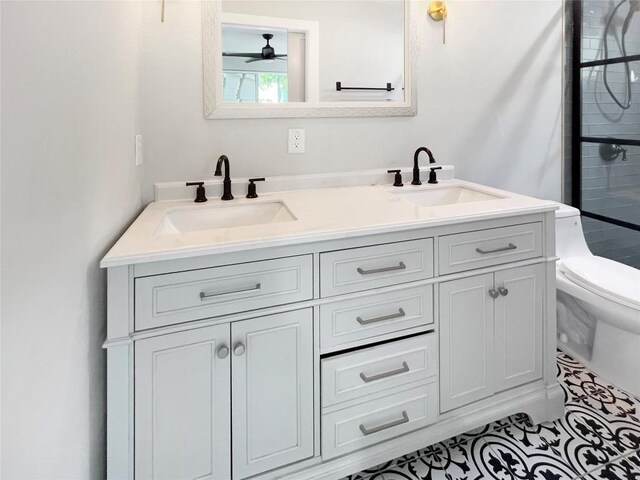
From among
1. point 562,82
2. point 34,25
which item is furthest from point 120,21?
point 562,82

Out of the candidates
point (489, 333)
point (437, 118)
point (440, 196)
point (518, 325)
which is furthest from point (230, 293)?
point (437, 118)

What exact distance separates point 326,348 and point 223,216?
647 mm

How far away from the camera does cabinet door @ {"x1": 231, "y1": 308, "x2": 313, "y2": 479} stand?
1.15 metres

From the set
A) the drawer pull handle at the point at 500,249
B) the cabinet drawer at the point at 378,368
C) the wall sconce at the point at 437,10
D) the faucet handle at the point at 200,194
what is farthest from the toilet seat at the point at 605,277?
the faucet handle at the point at 200,194

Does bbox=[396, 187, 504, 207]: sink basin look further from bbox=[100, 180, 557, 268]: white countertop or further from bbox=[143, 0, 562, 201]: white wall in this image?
bbox=[143, 0, 562, 201]: white wall

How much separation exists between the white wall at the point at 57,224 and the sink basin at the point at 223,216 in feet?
0.89

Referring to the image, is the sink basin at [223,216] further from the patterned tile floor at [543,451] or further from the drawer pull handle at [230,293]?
the patterned tile floor at [543,451]

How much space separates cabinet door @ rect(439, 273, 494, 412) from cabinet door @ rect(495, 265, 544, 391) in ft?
0.16

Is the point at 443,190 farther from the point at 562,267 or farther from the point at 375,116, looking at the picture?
the point at 562,267

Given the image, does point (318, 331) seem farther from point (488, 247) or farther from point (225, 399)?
point (488, 247)

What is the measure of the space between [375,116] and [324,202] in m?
0.60

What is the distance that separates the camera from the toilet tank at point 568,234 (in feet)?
6.77

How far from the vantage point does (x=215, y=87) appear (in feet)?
5.39

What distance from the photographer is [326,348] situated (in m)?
1.24
